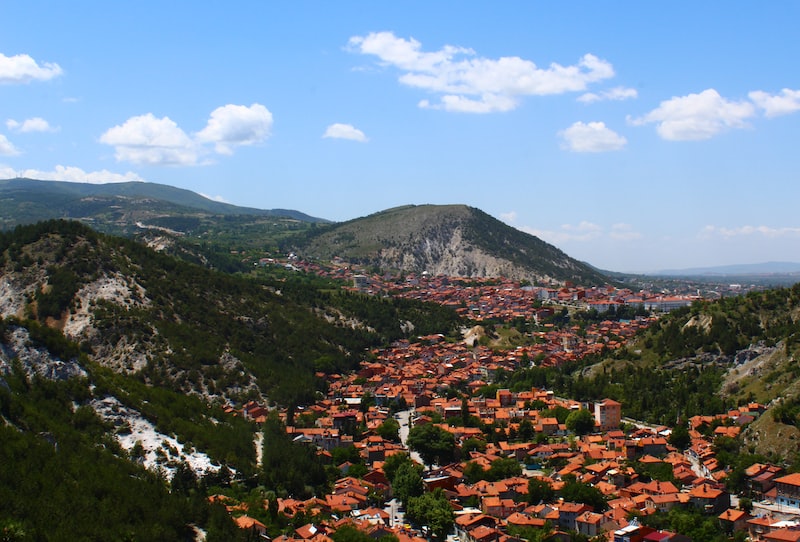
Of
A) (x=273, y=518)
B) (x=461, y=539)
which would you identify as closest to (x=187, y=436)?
(x=273, y=518)

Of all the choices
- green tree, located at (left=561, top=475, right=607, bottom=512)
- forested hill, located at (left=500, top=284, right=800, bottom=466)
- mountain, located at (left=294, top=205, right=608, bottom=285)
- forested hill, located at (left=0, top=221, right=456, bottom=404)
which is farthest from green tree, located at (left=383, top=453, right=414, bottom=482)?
mountain, located at (left=294, top=205, right=608, bottom=285)

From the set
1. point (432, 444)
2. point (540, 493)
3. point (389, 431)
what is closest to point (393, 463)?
point (432, 444)

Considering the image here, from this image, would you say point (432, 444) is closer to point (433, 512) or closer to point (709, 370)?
point (433, 512)

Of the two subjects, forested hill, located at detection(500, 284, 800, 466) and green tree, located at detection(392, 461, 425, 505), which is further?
forested hill, located at detection(500, 284, 800, 466)

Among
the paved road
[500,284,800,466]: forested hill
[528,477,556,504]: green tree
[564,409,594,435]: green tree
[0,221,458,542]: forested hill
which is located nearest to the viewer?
Result: [0,221,458,542]: forested hill

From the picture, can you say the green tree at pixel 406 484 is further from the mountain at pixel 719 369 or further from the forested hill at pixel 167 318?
the forested hill at pixel 167 318

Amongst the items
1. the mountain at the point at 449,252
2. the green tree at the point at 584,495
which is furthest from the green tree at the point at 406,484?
the mountain at the point at 449,252

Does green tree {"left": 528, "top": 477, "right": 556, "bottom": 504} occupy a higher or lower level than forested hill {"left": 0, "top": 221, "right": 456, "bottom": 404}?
lower

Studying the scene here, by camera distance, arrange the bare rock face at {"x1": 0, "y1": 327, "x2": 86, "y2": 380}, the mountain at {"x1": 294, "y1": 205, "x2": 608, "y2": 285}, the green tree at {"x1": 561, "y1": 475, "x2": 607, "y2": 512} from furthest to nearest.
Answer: the mountain at {"x1": 294, "y1": 205, "x2": 608, "y2": 285} < the bare rock face at {"x1": 0, "y1": 327, "x2": 86, "y2": 380} < the green tree at {"x1": 561, "y1": 475, "x2": 607, "y2": 512}

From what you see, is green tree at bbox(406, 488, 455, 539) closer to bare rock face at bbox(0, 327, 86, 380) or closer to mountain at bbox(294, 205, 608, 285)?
bare rock face at bbox(0, 327, 86, 380)
